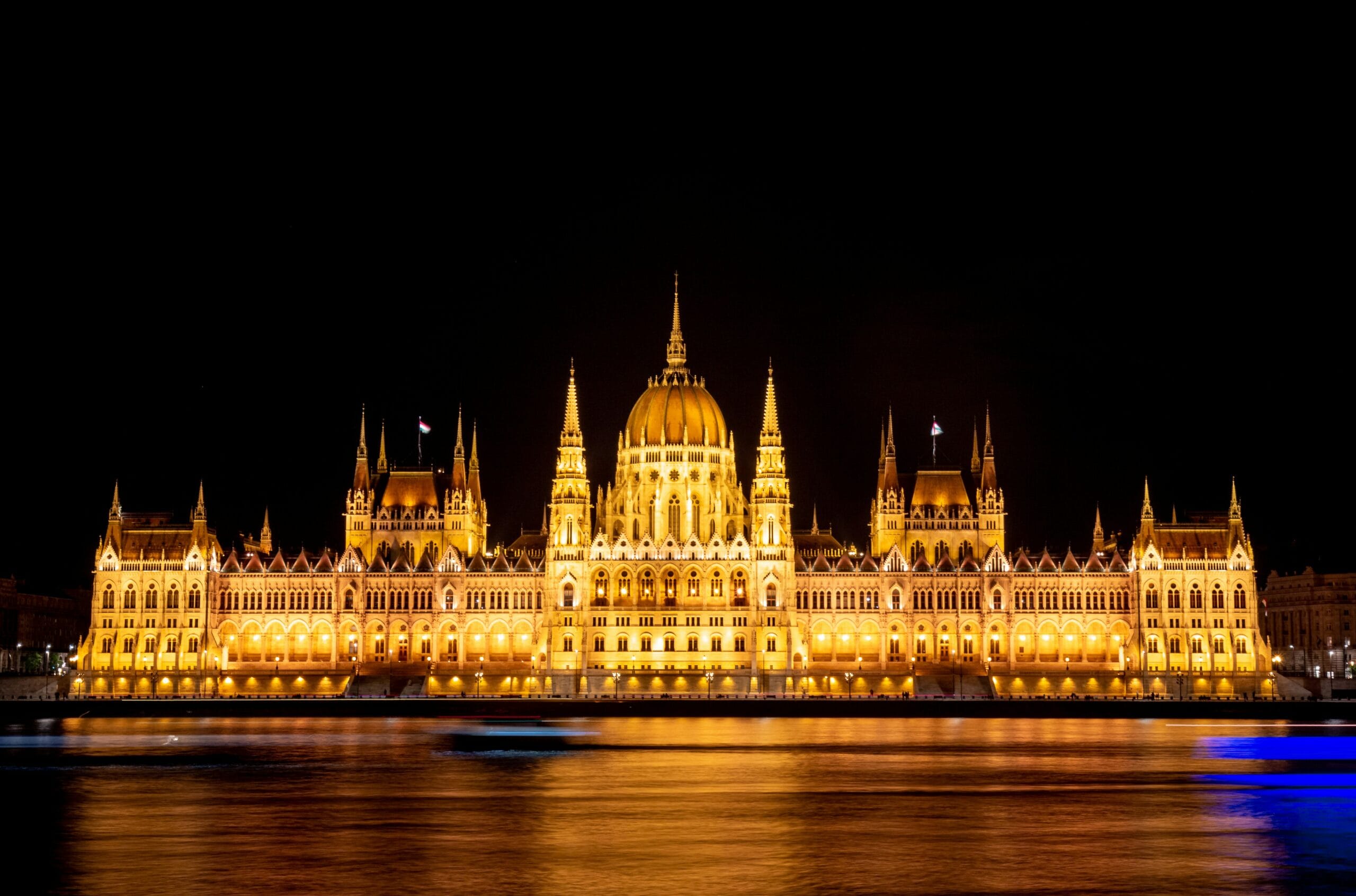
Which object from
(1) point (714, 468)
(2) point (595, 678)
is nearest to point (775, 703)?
(2) point (595, 678)

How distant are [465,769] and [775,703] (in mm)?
53886

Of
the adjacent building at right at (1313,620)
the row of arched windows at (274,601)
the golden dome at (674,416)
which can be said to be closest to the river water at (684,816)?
the row of arched windows at (274,601)

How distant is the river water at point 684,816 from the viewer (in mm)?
46594

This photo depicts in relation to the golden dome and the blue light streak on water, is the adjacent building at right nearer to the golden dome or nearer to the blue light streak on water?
the golden dome

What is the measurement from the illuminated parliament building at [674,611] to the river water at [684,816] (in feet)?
173

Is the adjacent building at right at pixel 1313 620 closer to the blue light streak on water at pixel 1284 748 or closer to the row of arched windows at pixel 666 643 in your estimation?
the row of arched windows at pixel 666 643

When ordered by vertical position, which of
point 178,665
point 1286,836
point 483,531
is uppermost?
point 483,531

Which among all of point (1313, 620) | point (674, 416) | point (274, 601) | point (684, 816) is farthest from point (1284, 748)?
point (1313, 620)

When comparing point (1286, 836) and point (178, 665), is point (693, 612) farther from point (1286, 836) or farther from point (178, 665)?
point (1286, 836)

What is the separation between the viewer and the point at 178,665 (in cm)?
15388

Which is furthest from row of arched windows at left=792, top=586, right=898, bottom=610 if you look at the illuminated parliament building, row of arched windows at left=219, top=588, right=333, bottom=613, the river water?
the river water

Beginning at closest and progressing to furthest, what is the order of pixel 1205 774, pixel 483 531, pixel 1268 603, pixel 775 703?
pixel 1205 774 → pixel 775 703 → pixel 483 531 → pixel 1268 603

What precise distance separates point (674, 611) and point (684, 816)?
91826mm

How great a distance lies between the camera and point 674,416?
165 m
